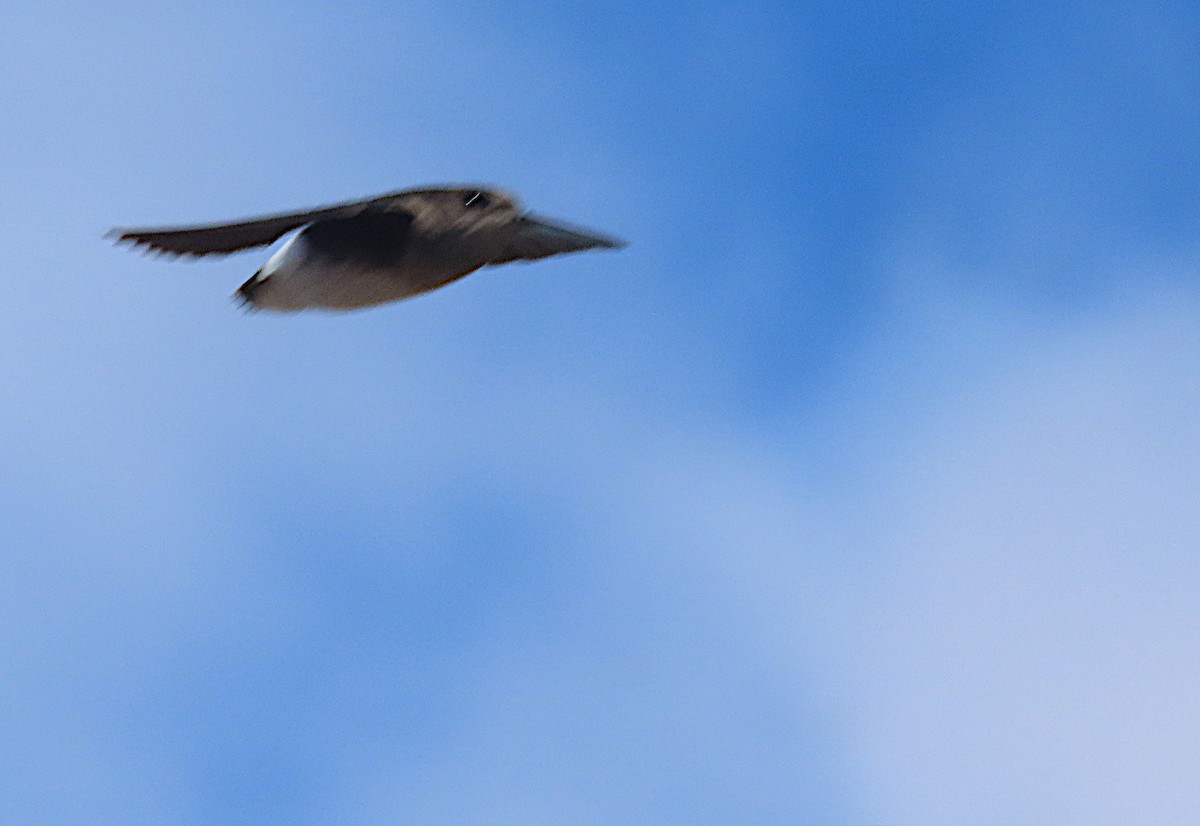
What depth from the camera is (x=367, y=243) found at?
878 cm

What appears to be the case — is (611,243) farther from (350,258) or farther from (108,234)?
(108,234)

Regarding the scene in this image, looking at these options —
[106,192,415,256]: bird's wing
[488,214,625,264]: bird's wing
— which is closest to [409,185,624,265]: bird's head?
[488,214,625,264]: bird's wing

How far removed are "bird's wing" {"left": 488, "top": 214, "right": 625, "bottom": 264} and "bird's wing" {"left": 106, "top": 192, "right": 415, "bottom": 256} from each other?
4.30ft

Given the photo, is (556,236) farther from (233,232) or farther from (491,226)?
(233,232)

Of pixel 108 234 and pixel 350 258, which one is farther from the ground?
pixel 350 258

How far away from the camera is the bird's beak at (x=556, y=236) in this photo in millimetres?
→ 9539

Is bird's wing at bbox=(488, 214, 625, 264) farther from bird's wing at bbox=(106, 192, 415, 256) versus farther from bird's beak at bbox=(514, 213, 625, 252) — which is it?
bird's wing at bbox=(106, 192, 415, 256)

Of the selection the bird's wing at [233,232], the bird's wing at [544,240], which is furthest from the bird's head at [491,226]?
the bird's wing at [233,232]

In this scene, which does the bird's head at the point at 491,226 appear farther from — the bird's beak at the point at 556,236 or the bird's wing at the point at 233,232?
A: the bird's wing at the point at 233,232

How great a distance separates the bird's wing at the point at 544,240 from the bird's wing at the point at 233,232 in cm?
131

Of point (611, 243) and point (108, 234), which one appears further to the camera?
point (611, 243)

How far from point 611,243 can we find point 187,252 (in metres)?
3.26

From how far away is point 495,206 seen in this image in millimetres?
8750

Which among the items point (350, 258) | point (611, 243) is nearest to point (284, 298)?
point (350, 258)
